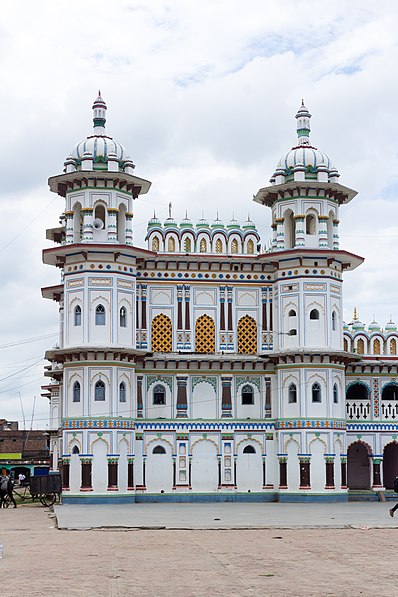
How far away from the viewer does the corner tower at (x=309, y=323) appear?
4762cm

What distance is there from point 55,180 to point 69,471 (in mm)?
13817

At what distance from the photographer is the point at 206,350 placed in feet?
162

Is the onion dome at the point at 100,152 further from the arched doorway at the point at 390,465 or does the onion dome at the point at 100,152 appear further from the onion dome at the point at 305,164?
the arched doorway at the point at 390,465

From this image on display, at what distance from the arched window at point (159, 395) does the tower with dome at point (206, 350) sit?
98 mm

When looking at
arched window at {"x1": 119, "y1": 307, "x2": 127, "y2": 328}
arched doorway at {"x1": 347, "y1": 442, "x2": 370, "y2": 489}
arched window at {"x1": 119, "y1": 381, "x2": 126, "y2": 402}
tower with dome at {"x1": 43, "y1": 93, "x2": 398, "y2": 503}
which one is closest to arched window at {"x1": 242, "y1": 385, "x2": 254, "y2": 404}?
tower with dome at {"x1": 43, "y1": 93, "x2": 398, "y2": 503}

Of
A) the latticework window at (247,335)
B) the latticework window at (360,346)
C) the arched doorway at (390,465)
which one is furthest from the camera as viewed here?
the arched doorway at (390,465)

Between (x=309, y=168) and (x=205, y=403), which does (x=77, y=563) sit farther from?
(x=309, y=168)

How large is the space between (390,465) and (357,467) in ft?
5.91

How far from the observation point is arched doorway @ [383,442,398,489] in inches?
2137

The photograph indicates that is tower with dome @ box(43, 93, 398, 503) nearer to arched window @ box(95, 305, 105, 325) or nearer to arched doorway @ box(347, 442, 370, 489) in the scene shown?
arched window @ box(95, 305, 105, 325)

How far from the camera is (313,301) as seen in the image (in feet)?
159

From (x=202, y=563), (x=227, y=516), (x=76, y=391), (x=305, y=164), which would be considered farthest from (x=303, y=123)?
(x=202, y=563)

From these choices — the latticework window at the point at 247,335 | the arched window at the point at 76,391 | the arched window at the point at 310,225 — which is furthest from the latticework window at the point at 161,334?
the arched window at the point at 310,225

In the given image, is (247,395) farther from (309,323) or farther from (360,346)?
(360,346)
